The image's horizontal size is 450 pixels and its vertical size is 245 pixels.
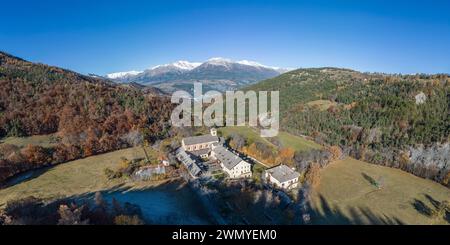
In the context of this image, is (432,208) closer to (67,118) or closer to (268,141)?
(268,141)

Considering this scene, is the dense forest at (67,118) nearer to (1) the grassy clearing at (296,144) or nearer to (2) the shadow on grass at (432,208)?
(1) the grassy clearing at (296,144)

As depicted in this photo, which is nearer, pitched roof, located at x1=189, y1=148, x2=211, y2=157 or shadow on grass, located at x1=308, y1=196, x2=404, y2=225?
shadow on grass, located at x1=308, y1=196, x2=404, y2=225

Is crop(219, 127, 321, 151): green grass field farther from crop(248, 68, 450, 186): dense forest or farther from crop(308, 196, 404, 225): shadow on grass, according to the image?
crop(308, 196, 404, 225): shadow on grass

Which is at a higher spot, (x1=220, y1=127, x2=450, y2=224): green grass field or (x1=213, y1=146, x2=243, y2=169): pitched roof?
(x1=213, y1=146, x2=243, y2=169): pitched roof

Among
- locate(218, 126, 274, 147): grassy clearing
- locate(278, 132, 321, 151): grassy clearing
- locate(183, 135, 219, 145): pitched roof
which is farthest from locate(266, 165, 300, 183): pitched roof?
locate(183, 135, 219, 145): pitched roof

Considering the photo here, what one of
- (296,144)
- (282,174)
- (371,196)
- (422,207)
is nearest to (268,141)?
(296,144)

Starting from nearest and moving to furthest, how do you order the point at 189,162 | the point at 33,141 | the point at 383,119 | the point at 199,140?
the point at 189,162
the point at 33,141
the point at 199,140
the point at 383,119

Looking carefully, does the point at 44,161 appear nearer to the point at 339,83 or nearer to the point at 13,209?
the point at 13,209
